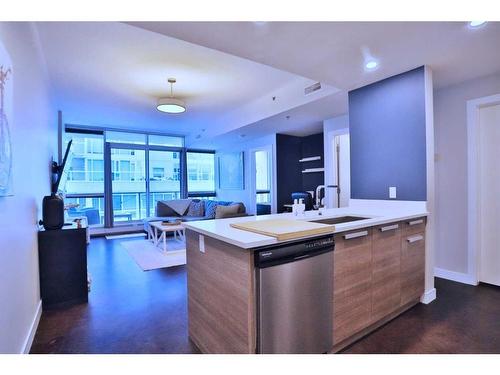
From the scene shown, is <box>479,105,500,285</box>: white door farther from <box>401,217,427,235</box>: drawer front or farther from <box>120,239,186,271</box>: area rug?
<box>120,239,186,271</box>: area rug

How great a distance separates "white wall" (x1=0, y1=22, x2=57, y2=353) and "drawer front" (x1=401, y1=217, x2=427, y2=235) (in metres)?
2.92

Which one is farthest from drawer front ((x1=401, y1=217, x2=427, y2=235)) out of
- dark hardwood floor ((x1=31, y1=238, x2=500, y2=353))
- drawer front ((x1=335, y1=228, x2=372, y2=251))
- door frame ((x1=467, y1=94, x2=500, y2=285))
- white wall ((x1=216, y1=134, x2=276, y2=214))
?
white wall ((x1=216, y1=134, x2=276, y2=214))

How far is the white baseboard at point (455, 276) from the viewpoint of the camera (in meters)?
3.01

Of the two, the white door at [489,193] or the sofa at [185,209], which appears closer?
the white door at [489,193]

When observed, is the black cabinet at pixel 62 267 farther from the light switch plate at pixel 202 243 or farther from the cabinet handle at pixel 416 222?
the cabinet handle at pixel 416 222

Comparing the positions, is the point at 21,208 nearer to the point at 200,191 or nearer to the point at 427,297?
the point at 427,297

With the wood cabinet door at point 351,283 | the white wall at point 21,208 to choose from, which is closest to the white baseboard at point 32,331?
the white wall at point 21,208

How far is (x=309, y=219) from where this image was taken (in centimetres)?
224

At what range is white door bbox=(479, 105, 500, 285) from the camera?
2.92 m

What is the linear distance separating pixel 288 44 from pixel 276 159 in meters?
3.95

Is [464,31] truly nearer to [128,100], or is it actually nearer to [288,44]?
[288,44]

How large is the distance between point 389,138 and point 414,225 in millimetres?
979
